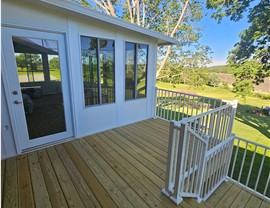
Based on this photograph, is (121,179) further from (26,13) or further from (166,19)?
(166,19)

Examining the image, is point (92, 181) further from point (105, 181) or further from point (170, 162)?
point (170, 162)

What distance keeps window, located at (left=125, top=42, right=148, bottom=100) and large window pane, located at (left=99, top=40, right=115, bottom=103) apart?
0.43 m

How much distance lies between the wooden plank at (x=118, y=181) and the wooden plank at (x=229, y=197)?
3.28ft

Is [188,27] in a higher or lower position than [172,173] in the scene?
higher

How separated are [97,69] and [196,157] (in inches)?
99.2

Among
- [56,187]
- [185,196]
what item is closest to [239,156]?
[185,196]

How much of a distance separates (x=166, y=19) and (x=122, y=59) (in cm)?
639

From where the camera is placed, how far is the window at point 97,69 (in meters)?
3.08

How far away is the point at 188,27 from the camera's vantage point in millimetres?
8469

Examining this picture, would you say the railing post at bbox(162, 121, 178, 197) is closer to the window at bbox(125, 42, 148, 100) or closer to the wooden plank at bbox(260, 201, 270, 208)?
the wooden plank at bbox(260, 201, 270, 208)

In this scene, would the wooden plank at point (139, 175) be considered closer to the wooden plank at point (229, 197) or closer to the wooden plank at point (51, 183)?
the wooden plank at point (229, 197)

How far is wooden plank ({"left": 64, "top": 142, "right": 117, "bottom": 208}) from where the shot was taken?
1780 millimetres

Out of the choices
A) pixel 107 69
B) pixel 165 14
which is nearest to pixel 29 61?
pixel 107 69

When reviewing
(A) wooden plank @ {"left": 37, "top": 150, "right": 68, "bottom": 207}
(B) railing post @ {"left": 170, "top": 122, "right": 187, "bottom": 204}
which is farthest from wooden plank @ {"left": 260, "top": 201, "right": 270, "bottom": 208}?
(A) wooden plank @ {"left": 37, "top": 150, "right": 68, "bottom": 207}
